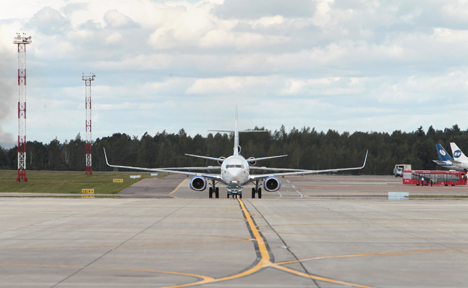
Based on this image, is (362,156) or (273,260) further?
(362,156)

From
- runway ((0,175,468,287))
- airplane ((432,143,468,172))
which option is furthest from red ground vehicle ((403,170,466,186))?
runway ((0,175,468,287))

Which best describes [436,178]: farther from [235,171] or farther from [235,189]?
[235,171]

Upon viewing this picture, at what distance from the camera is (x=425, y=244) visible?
16.3 meters

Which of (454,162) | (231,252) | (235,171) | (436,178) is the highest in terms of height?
(454,162)

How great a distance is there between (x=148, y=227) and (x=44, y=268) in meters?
8.90

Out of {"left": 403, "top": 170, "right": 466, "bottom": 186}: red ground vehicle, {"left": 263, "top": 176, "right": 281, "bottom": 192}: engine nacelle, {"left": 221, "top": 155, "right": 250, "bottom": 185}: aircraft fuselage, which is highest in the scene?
{"left": 221, "top": 155, "right": 250, "bottom": 185}: aircraft fuselage

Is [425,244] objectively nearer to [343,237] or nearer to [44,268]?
[343,237]

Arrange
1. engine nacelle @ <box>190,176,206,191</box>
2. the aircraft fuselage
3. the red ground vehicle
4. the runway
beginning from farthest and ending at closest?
the red ground vehicle
engine nacelle @ <box>190,176,206,191</box>
the aircraft fuselage
the runway

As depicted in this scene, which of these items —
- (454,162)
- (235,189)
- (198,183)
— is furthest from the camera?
(454,162)

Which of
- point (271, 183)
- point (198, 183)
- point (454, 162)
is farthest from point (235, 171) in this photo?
point (454, 162)

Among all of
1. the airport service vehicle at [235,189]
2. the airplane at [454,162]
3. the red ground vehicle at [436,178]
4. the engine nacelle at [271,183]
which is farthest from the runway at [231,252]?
the airplane at [454,162]

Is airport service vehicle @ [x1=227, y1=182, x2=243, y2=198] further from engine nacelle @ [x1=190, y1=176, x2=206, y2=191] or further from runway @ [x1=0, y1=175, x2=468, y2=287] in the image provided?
runway @ [x1=0, y1=175, x2=468, y2=287]

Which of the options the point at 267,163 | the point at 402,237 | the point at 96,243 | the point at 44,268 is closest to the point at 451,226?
the point at 402,237

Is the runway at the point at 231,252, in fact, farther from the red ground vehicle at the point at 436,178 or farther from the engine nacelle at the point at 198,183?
→ the red ground vehicle at the point at 436,178
